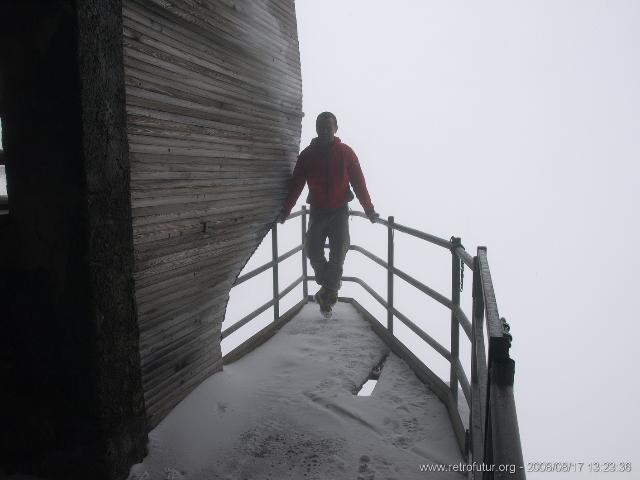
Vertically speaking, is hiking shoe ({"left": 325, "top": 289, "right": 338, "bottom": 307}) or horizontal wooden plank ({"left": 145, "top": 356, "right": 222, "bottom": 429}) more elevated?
hiking shoe ({"left": 325, "top": 289, "right": 338, "bottom": 307})

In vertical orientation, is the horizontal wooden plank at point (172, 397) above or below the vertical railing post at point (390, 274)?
below

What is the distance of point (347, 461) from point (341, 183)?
3.17 metres

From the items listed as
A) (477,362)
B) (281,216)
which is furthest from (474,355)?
(281,216)

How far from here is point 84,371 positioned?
8.30 ft

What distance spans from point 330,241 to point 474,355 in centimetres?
323

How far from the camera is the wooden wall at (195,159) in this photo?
288 centimetres

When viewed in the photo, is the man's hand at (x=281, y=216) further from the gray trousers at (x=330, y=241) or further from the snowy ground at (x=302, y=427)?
the snowy ground at (x=302, y=427)

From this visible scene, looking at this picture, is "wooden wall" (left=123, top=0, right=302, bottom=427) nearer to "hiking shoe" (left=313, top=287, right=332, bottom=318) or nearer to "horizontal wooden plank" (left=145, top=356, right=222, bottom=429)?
"horizontal wooden plank" (left=145, top=356, right=222, bottom=429)

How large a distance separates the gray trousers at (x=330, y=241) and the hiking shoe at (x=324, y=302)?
10 centimetres

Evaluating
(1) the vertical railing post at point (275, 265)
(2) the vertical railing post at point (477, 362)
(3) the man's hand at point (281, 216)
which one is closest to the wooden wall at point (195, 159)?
(3) the man's hand at point (281, 216)

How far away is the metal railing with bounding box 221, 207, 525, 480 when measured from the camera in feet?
3.94

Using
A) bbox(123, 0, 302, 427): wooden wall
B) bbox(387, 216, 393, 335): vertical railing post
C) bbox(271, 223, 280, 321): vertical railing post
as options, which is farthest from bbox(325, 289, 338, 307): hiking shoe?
bbox(123, 0, 302, 427): wooden wall

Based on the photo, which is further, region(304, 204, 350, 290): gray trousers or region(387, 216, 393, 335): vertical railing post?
region(304, 204, 350, 290): gray trousers

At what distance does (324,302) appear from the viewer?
604cm
